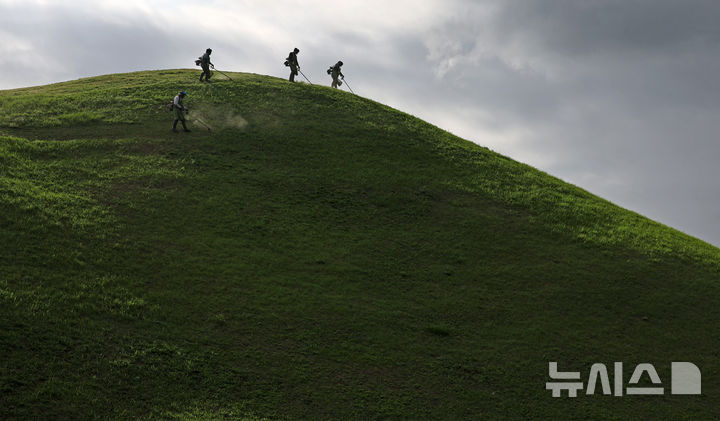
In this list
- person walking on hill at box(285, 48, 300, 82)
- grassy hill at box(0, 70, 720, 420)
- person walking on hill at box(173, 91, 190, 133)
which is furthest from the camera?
person walking on hill at box(285, 48, 300, 82)

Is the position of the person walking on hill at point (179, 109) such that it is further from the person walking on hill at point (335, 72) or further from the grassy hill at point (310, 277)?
the person walking on hill at point (335, 72)

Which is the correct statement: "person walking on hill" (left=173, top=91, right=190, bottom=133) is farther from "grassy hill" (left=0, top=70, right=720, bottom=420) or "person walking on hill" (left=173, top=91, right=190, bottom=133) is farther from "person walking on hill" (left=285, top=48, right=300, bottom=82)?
"person walking on hill" (left=285, top=48, right=300, bottom=82)

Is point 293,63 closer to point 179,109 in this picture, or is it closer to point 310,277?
point 179,109

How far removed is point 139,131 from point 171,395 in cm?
2147

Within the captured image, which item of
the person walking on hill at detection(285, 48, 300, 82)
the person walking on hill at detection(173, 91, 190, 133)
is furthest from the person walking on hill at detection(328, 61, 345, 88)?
the person walking on hill at detection(173, 91, 190, 133)

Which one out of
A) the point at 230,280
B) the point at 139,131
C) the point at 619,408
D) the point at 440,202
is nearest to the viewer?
the point at 619,408

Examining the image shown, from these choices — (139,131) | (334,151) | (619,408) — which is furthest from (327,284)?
(139,131)

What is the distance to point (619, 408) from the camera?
16.9 metres

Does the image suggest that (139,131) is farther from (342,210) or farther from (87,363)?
(87,363)

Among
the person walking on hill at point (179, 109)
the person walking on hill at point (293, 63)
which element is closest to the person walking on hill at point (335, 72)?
the person walking on hill at point (293, 63)

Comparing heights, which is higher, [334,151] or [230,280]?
[334,151]

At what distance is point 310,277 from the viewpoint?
852 inches

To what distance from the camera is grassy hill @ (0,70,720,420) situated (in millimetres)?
15688

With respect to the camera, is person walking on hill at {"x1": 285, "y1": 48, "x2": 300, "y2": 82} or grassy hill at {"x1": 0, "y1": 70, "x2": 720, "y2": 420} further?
person walking on hill at {"x1": 285, "y1": 48, "x2": 300, "y2": 82}
